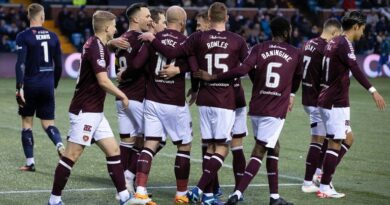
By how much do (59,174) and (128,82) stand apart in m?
1.75

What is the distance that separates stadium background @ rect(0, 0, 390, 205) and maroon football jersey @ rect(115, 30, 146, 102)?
4.12 ft

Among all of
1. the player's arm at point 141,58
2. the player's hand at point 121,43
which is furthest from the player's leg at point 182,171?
the player's hand at point 121,43

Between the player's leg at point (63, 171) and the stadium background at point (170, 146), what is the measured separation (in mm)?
678

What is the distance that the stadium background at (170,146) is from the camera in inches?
449

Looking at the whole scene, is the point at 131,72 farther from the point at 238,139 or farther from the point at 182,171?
the point at 238,139

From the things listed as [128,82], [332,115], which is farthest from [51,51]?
[332,115]

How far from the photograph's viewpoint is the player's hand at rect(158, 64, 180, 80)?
1044 centimetres

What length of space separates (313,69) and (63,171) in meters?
3.77

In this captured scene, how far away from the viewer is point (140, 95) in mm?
11125

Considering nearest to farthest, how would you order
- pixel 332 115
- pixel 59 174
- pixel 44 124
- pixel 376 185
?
pixel 59 174
pixel 332 115
pixel 376 185
pixel 44 124

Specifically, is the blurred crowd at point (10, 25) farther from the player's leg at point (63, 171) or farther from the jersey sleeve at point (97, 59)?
the jersey sleeve at point (97, 59)

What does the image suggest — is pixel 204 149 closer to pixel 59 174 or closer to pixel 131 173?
pixel 131 173

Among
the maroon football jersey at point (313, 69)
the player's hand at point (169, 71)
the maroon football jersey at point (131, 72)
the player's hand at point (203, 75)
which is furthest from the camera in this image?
the maroon football jersey at point (313, 69)

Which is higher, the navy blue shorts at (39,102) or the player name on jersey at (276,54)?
the player name on jersey at (276,54)
